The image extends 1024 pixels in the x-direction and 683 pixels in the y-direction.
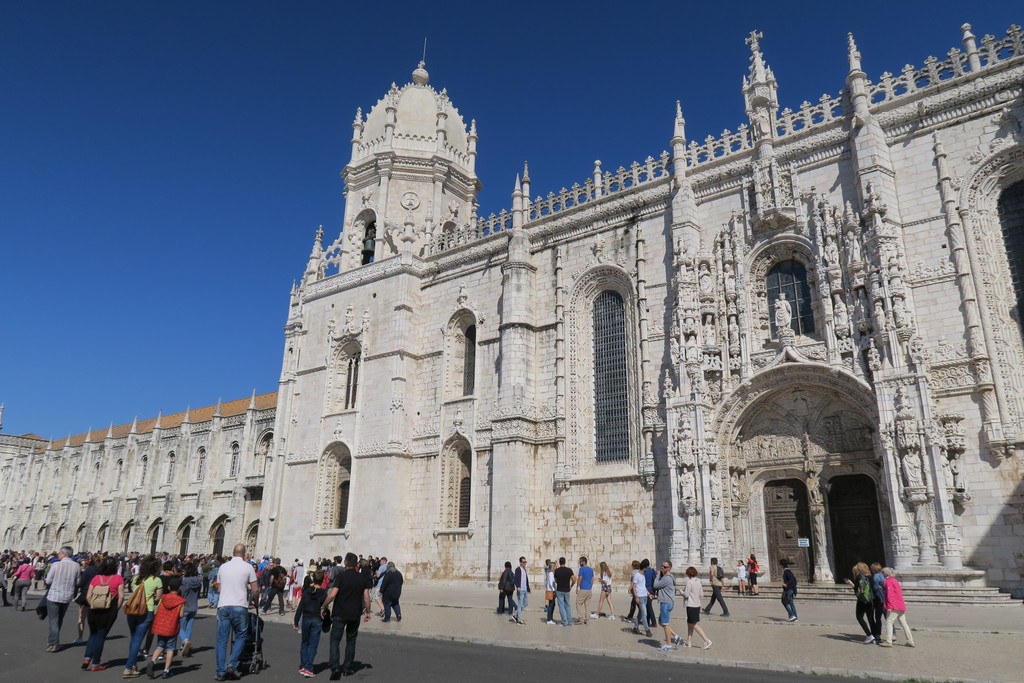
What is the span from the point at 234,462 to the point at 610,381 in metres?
28.6

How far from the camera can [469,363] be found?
28031mm

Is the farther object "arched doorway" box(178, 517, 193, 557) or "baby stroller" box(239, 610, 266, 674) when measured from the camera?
"arched doorway" box(178, 517, 193, 557)

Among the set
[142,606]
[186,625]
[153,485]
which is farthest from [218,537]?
[142,606]

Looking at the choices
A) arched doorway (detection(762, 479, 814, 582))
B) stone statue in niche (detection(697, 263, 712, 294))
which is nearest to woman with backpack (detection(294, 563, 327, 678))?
arched doorway (detection(762, 479, 814, 582))

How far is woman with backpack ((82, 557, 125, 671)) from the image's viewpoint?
9.45 metres

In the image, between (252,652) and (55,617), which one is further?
(55,617)

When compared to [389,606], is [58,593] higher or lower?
higher

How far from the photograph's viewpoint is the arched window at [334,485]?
28656mm

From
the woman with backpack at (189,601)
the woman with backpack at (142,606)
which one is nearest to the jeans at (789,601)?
the woman with backpack at (189,601)

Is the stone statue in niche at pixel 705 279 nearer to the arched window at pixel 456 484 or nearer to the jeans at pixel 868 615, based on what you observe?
the arched window at pixel 456 484

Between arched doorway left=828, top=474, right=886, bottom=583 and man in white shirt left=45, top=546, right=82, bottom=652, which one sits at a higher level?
arched doorway left=828, top=474, right=886, bottom=583

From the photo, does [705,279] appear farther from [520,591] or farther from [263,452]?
[263,452]

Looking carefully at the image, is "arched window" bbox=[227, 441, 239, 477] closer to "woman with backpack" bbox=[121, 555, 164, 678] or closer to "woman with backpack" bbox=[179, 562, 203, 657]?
"woman with backpack" bbox=[179, 562, 203, 657]

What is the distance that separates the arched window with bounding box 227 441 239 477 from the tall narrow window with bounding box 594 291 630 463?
89.5 ft
